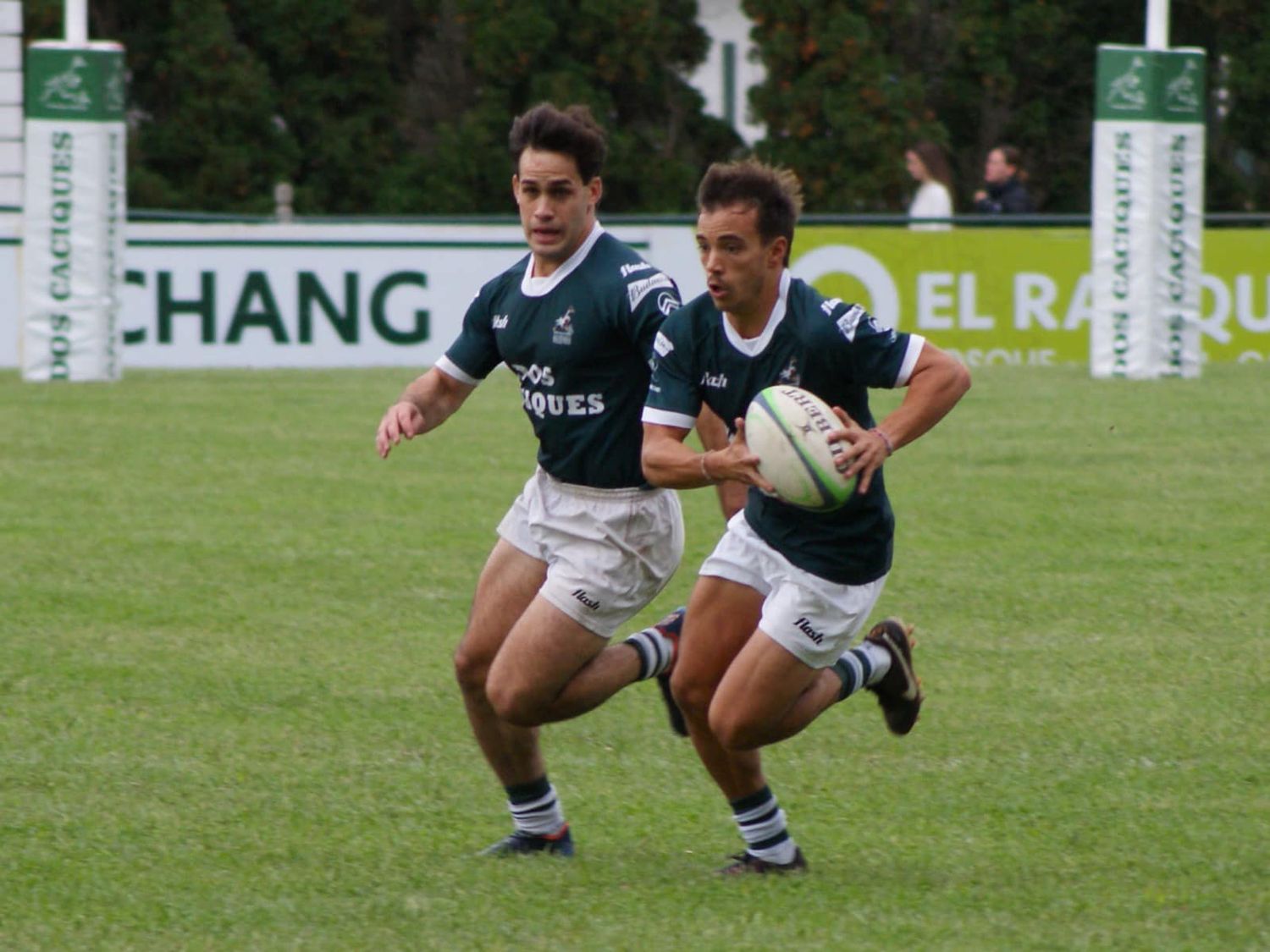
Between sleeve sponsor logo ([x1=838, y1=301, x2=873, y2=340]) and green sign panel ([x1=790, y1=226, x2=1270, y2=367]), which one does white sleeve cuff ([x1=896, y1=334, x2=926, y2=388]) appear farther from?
green sign panel ([x1=790, y1=226, x2=1270, y2=367])

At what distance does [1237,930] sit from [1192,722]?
2528mm

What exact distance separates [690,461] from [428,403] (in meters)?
1.15

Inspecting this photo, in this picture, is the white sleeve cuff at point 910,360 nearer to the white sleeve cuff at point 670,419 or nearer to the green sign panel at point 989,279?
the white sleeve cuff at point 670,419

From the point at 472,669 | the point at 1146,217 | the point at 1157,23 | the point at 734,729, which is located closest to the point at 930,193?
the point at 1146,217

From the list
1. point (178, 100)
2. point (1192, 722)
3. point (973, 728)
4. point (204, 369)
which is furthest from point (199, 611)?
point (178, 100)

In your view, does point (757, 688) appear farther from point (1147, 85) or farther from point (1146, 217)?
point (1147, 85)

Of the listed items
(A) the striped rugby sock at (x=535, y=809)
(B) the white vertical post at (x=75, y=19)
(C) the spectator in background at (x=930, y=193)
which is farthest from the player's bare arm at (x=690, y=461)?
(C) the spectator in background at (x=930, y=193)

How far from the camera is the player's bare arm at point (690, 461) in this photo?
17.7 feet

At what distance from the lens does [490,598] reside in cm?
623

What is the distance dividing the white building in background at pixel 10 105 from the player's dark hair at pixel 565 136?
1626 cm

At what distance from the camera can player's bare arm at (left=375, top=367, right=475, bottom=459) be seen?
624cm

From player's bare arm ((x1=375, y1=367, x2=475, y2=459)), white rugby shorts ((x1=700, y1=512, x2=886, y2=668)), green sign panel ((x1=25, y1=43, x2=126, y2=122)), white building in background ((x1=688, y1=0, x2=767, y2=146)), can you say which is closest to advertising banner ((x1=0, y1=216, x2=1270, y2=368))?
green sign panel ((x1=25, y1=43, x2=126, y2=122))

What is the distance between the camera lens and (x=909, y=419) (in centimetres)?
551

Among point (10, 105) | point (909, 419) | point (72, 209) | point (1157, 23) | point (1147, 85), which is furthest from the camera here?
point (10, 105)
